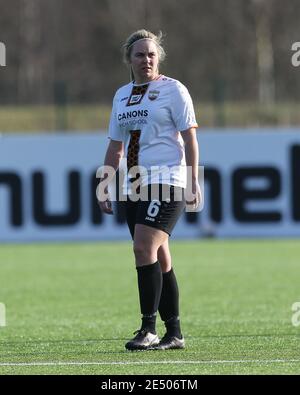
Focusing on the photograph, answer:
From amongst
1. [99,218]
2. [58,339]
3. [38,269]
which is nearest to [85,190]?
[99,218]

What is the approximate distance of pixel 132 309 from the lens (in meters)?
11.9

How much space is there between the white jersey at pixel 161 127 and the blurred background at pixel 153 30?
32.5 meters

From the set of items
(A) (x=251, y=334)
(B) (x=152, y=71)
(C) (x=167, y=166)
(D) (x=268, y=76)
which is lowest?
(A) (x=251, y=334)

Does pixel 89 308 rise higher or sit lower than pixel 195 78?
lower

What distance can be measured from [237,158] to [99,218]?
8.42 ft

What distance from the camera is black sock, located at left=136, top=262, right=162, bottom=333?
27.8ft

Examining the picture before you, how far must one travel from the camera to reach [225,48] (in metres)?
46.6

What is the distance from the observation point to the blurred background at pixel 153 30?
4366cm

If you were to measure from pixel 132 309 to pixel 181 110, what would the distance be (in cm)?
385

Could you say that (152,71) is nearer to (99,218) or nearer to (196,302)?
(196,302)
